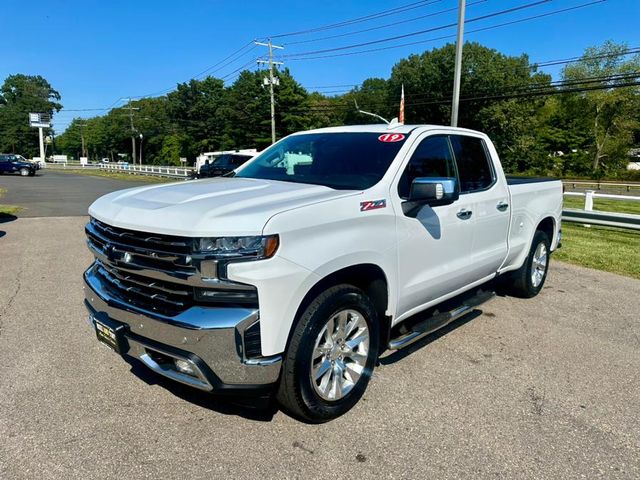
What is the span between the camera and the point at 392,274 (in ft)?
11.3

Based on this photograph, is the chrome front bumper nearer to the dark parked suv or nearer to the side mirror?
the side mirror

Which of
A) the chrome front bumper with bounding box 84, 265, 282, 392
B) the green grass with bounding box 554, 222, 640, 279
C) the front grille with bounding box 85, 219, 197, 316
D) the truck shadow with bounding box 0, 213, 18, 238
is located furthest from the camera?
the truck shadow with bounding box 0, 213, 18, 238

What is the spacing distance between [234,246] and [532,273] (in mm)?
4494

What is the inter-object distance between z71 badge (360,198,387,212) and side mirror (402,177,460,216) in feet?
0.73

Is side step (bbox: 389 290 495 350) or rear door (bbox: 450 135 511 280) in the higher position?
rear door (bbox: 450 135 511 280)

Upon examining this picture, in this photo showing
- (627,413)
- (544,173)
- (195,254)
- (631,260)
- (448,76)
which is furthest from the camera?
(448,76)

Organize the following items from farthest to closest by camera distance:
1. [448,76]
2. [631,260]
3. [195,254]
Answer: [448,76], [631,260], [195,254]

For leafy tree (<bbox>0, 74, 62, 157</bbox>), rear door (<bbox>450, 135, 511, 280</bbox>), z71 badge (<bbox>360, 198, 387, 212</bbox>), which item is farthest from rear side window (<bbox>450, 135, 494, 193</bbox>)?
leafy tree (<bbox>0, 74, 62, 157</bbox>)

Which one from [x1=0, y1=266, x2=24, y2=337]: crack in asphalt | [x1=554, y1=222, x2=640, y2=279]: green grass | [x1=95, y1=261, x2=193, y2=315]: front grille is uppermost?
[x1=95, y1=261, x2=193, y2=315]: front grille

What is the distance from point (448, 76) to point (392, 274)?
6471cm

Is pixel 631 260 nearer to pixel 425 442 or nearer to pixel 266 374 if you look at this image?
pixel 425 442

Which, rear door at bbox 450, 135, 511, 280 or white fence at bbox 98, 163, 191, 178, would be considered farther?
white fence at bbox 98, 163, 191, 178

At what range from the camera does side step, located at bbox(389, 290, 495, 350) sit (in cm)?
360

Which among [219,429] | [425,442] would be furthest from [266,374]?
[425,442]
